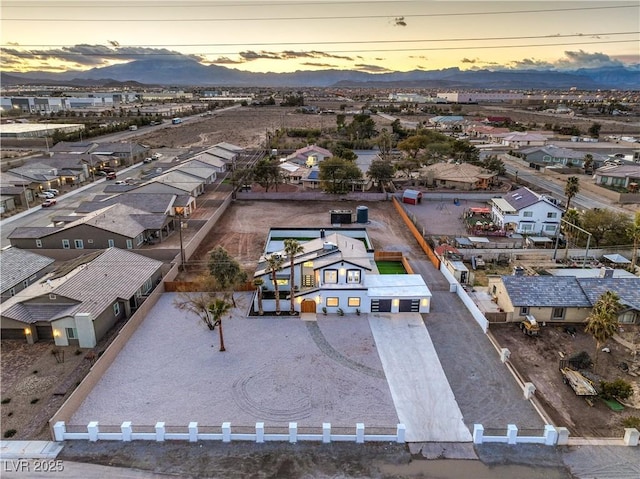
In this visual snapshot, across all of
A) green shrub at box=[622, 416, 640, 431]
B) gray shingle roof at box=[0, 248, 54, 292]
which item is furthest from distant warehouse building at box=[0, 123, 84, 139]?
green shrub at box=[622, 416, 640, 431]

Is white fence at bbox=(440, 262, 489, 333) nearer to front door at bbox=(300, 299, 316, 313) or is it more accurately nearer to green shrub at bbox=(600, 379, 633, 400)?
green shrub at bbox=(600, 379, 633, 400)

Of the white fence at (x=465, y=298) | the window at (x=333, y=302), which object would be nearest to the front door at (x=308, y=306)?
the window at (x=333, y=302)

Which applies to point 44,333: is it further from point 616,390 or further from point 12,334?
point 616,390

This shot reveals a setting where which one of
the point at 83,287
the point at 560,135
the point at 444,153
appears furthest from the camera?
the point at 560,135

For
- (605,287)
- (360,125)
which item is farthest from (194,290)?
(360,125)

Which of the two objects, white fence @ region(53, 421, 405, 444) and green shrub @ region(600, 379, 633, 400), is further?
green shrub @ region(600, 379, 633, 400)

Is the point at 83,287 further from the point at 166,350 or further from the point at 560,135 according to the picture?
the point at 560,135

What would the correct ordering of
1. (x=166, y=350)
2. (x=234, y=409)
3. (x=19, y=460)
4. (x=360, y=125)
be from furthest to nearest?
(x=360, y=125) < (x=166, y=350) < (x=234, y=409) < (x=19, y=460)

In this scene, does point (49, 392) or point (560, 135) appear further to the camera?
point (560, 135)
